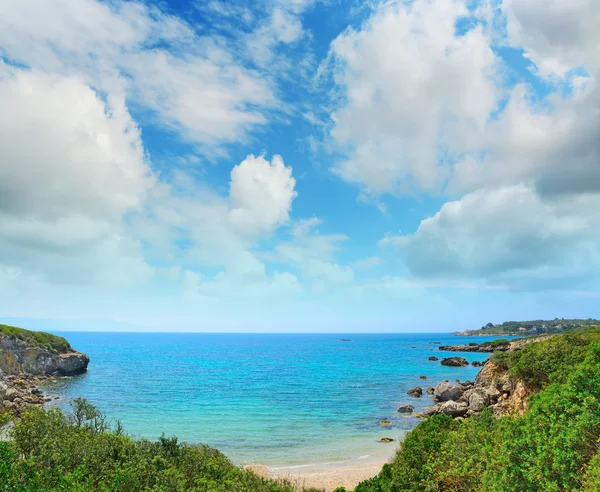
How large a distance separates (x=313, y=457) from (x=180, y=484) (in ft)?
77.9

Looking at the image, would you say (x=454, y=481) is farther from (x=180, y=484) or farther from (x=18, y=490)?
(x=18, y=490)

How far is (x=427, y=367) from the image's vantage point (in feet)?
364

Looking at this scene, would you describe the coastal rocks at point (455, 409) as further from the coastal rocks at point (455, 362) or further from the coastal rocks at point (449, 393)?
the coastal rocks at point (455, 362)

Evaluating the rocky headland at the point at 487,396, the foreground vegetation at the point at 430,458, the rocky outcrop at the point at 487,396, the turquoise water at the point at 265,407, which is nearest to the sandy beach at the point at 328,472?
the turquoise water at the point at 265,407

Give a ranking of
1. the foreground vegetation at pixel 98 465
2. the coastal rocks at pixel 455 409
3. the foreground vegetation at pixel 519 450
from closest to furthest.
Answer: the foreground vegetation at pixel 519 450
the foreground vegetation at pixel 98 465
the coastal rocks at pixel 455 409

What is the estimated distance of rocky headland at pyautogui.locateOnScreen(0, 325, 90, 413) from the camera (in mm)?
63000

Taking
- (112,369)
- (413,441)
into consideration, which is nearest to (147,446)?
(413,441)

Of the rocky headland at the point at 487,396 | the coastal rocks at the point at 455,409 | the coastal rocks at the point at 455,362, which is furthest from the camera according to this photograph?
the coastal rocks at the point at 455,362

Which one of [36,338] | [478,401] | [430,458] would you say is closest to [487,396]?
[478,401]

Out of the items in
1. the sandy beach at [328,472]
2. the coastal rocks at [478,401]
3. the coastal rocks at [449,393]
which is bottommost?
the sandy beach at [328,472]

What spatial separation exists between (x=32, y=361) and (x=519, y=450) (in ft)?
304

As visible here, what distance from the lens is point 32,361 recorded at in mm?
78812

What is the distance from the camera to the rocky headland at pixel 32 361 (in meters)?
63.0

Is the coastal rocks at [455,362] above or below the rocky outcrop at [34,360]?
below
